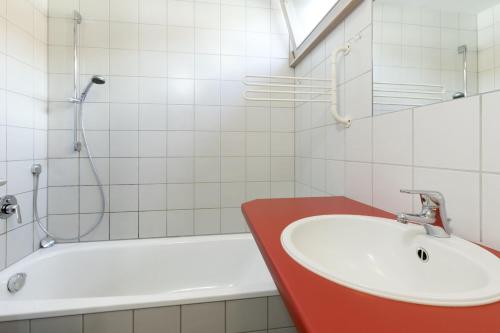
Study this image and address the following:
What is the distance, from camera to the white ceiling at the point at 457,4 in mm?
609

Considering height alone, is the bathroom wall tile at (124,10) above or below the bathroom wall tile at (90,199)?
above

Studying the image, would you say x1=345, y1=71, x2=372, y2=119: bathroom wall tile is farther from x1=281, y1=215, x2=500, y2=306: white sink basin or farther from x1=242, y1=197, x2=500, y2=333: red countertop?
x1=242, y1=197, x2=500, y2=333: red countertop

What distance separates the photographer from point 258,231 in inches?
26.9

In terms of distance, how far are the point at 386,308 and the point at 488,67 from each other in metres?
0.65

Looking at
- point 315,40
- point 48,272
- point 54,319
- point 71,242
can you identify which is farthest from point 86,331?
point 315,40

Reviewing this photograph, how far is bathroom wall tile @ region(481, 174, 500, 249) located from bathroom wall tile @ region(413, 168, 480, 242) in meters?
0.01

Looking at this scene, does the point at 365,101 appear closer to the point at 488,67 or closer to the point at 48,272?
the point at 488,67

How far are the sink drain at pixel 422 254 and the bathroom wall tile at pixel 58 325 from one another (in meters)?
1.19

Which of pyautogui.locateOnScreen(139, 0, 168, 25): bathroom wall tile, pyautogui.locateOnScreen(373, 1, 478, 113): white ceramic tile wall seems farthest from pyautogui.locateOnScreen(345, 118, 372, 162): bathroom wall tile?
pyautogui.locateOnScreen(139, 0, 168, 25): bathroom wall tile

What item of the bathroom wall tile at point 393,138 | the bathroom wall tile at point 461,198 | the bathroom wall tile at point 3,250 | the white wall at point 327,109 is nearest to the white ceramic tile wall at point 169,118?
the white wall at point 327,109

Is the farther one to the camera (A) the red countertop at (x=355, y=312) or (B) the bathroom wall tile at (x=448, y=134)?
(B) the bathroom wall tile at (x=448, y=134)

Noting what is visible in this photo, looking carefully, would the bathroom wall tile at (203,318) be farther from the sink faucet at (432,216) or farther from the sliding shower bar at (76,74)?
the sliding shower bar at (76,74)

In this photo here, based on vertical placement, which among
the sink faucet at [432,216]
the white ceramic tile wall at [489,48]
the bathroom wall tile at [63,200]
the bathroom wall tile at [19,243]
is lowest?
the bathroom wall tile at [19,243]

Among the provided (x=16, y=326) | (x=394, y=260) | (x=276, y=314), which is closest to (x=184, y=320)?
(x=276, y=314)
